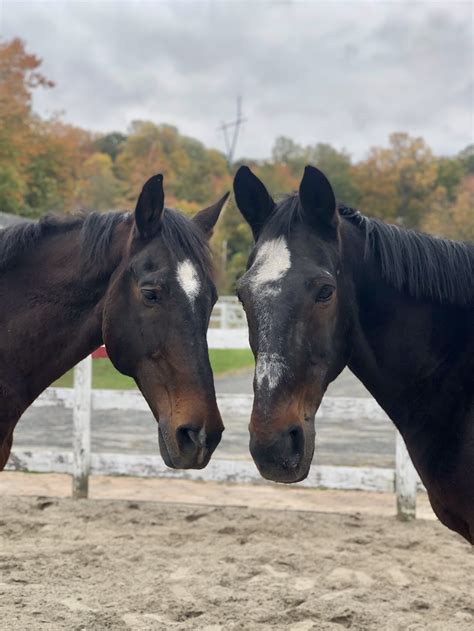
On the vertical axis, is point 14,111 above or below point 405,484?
above

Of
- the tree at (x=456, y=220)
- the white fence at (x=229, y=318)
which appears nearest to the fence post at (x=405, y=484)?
the white fence at (x=229, y=318)

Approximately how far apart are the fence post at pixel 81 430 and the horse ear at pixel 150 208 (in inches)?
142

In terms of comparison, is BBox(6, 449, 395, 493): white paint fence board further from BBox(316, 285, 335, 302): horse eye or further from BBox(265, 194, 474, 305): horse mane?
BBox(316, 285, 335, 302): horse eye

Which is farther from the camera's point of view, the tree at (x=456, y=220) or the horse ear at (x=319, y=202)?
the tree at (x=456, y=220)

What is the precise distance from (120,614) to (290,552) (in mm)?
1599

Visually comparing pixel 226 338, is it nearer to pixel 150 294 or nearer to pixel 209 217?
pixel 209 217

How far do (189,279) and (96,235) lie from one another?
2.01ft

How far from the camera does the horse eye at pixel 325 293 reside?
2682 millimetres

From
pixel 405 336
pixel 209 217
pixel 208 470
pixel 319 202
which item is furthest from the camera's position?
pixel 208 470

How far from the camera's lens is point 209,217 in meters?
3.66

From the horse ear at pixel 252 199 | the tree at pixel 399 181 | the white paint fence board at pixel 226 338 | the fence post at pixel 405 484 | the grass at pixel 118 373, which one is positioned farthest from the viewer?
the tree at pixel 399 181

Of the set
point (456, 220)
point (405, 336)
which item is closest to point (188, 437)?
point (405, 336)

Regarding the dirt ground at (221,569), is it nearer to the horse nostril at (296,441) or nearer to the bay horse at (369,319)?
the bay horse at (369,319)

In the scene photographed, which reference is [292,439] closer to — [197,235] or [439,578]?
[197,235]
